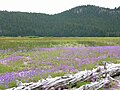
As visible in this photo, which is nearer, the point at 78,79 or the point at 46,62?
the point at 78,79

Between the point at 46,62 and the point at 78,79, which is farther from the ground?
the point at 78,79

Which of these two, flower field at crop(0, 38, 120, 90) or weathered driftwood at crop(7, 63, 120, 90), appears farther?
flower field at crop(0, 38, 120, 90)

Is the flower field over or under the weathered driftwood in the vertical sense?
under

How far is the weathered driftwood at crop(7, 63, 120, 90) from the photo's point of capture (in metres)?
10.1

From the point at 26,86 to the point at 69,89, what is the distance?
7.37ft

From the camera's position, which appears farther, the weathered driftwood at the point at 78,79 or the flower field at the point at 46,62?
the flower field at the point at 46,62

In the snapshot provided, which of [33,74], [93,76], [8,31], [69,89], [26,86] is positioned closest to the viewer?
[26,86]

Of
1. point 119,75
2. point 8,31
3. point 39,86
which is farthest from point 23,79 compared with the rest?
point 8,31

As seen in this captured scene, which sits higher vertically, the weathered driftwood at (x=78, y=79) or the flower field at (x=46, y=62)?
the weathered driftwood at (x=78, y=79)

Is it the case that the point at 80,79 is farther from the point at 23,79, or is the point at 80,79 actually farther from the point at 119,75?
the point at 119,75

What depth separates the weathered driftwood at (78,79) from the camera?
10.1 m

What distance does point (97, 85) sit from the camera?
12.3m

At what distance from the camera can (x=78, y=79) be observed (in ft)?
40.4

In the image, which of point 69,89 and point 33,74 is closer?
point 69,89
